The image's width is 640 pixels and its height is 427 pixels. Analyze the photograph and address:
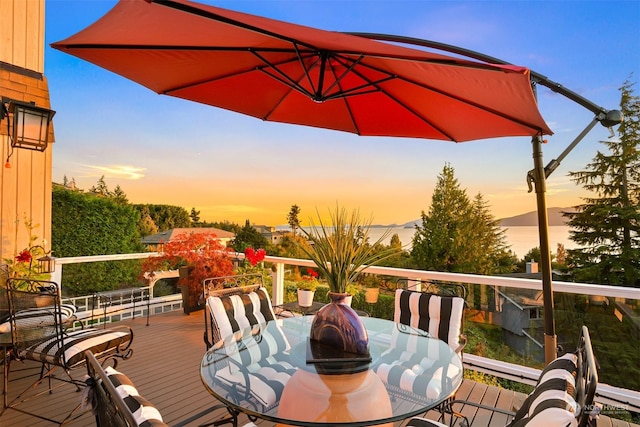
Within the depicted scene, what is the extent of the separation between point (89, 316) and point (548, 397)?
574cm

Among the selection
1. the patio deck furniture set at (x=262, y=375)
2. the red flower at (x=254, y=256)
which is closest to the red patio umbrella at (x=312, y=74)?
the patio deck furniture set at (x=262, y=375)

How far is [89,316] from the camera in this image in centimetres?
525

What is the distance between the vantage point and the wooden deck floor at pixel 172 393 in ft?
9.31

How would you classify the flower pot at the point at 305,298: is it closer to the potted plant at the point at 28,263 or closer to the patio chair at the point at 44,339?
the patio chair at the point at 44,339

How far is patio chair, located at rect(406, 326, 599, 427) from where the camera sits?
42.0 inches

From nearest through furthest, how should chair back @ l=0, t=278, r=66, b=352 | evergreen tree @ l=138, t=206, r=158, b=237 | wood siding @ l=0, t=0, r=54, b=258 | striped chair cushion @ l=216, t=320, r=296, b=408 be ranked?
striped chair cushion @ l=216, t=320, r=296, b=408 → chair back @ l=0, t=278, r=66, b=352 → wood siding @ l=0, t=0, r=54, b=258 → evergreen tree @ l=138, t=206, r=158, b=237

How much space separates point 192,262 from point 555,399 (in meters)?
5.45

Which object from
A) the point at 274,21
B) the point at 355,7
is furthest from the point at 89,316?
the point at 355,7

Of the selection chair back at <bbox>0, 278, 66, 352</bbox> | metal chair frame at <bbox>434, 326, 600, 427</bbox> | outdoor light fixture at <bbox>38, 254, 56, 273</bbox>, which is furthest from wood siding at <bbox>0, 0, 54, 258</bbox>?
metal chair frame at <bbox>434, 326, 600, 427</bbox>

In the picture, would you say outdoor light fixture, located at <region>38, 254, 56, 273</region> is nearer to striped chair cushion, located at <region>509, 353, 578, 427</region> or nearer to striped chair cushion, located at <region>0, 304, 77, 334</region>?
striped chair cushion, located at <region>0, 304, 77, 334</region>

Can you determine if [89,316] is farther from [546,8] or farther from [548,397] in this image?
[546,8]

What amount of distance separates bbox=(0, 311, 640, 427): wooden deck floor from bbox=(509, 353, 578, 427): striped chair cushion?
63.5 inches

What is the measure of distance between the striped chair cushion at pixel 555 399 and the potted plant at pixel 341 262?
0.91 metres

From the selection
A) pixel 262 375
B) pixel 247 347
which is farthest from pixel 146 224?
pixel 262 375
